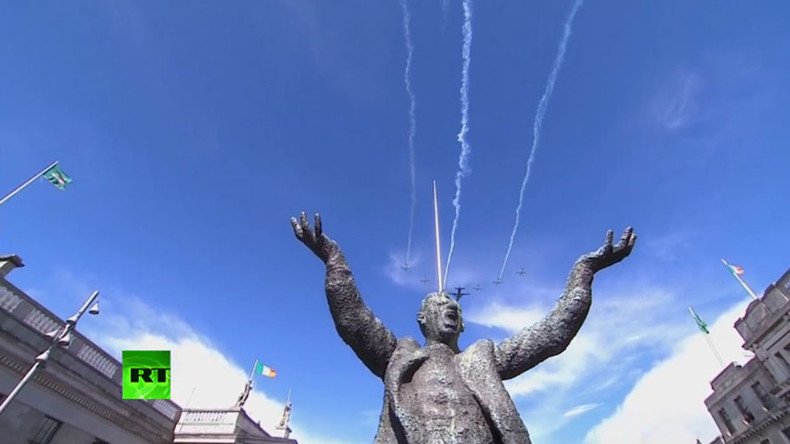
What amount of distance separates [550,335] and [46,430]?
60.2 ft

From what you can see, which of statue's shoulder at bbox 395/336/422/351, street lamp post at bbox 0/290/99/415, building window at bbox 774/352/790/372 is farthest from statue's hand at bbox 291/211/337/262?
building window at bbox 774/352/790/372

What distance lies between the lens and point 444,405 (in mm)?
3213

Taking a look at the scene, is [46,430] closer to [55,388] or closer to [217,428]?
[55,388]

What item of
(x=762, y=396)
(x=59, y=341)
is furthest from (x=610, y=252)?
(x=762, y=396)

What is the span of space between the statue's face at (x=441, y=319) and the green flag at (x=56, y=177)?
1961 centimetres

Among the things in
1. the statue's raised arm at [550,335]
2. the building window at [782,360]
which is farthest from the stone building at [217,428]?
the building window at [782,360]

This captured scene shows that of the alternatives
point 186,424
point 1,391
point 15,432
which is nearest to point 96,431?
point 15,432

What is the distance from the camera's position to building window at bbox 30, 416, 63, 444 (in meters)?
13.9

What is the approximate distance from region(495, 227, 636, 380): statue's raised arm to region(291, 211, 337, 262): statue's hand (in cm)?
184

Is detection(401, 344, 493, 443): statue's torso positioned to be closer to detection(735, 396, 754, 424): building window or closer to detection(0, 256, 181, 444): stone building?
detection(0, 256, 181, 444): stone building

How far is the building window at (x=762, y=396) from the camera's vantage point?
28.9m

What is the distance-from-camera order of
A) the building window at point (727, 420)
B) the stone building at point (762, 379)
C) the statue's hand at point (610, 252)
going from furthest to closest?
the building window at point (727, 420) < the stone building at point (762, 379) < the statue's hand at point (610, 252)

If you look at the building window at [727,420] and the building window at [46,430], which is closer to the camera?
the building window at [46,430]

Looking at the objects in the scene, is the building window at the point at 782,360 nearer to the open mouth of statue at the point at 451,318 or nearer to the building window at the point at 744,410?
the building window at the point at 744,410
